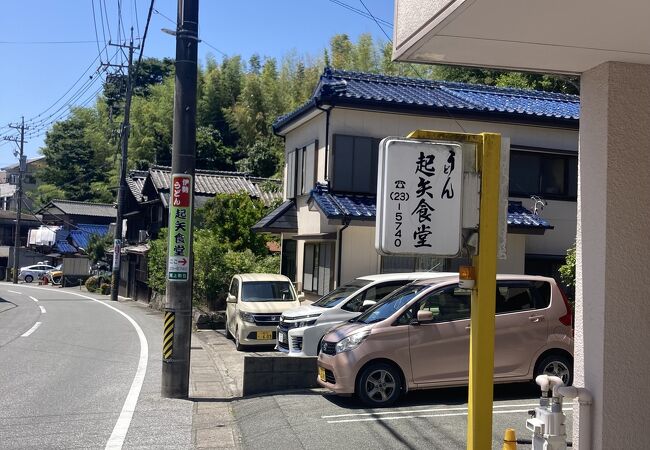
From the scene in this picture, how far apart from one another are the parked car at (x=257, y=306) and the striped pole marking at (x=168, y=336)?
5.13 m

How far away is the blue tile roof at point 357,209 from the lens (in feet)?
52.9

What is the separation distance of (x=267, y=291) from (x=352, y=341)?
816 centimetres

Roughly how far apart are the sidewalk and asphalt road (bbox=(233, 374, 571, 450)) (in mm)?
234

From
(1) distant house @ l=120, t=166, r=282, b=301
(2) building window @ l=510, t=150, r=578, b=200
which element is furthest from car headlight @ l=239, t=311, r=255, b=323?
(1) distant house @ l=120, t=166, r=282, b=301

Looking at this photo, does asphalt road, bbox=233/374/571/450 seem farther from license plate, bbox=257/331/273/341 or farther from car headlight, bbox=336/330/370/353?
license plate, bbox=257/331/273/341

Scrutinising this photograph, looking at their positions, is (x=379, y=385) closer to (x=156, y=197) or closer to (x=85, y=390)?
(x=85, y=390)

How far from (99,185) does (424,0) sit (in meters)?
61.7

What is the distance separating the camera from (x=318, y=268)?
1905cm

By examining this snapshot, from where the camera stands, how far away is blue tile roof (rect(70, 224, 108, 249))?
5886 centimetres

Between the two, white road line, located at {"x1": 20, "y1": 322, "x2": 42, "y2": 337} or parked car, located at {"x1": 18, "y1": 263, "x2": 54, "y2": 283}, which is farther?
parked car, located at {"x1": 18, "y1": 263, "x2": 54, "y2": 283}

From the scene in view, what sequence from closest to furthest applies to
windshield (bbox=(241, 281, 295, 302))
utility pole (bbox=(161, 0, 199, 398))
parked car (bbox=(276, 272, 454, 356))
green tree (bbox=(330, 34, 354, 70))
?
utility pole (bbox=(161, 0, 199, 398)), parked car (bbox=(276, 272, 454, 356)), windshield (bbox=(241, 281, 295, 302)), green tree (bbox=(330, 34, 354, 70))

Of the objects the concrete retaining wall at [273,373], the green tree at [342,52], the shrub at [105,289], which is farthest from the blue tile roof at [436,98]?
the shrub at [105,289]

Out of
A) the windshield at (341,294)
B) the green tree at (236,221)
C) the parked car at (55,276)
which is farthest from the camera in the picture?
the parked car at (55,276)

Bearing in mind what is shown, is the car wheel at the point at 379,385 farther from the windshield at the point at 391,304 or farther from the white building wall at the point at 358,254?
the white building wall at the point at 358,254
